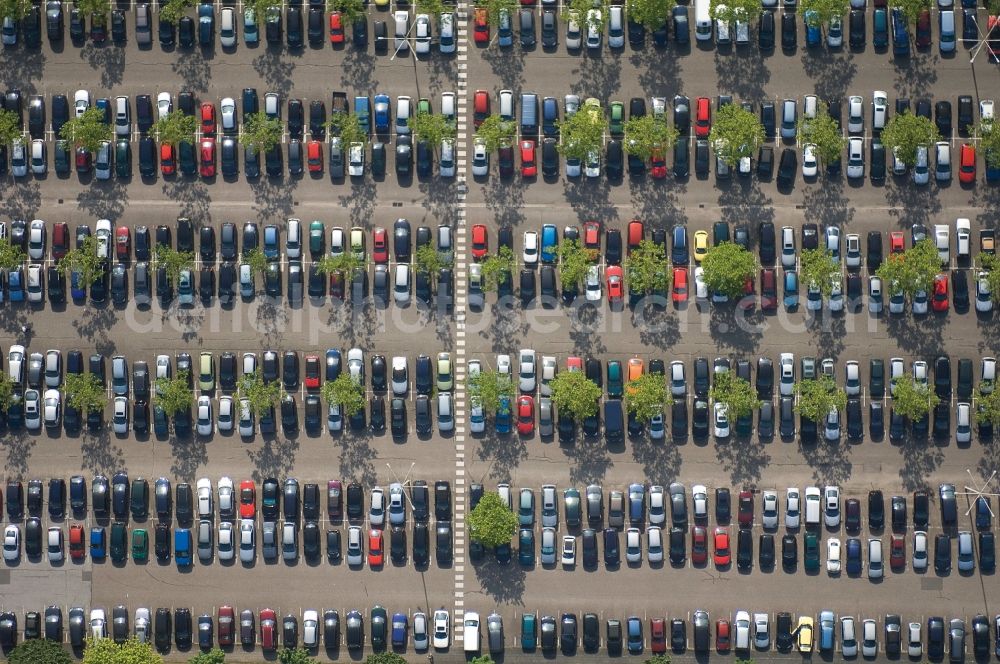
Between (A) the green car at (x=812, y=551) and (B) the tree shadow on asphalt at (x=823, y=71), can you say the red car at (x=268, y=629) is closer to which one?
(A) the green car at (x=812, y=551)

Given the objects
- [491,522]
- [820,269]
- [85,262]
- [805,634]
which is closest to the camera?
[491,522]

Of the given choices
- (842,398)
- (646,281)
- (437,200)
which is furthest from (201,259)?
(842,398)

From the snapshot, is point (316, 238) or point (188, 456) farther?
point (188, 456)

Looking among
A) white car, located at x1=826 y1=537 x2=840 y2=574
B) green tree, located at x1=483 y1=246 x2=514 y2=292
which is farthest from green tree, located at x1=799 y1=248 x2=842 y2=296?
green tree, located at x1=483 y1=246 x2=514 y2=292

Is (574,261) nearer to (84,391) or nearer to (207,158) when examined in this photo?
(207,158)

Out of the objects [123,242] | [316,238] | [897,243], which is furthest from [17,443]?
[897,243]

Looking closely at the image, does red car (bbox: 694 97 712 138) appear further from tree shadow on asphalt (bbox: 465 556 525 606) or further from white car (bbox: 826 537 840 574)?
tree shadow on asphalt (bbox: 465 556 525 606)

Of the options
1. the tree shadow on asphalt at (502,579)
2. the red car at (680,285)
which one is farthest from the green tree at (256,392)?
the red car at (680,285)
